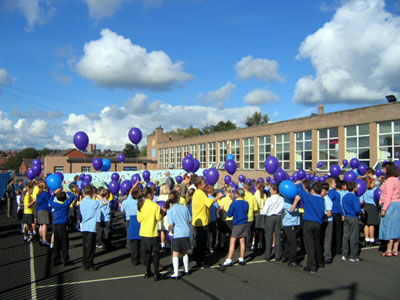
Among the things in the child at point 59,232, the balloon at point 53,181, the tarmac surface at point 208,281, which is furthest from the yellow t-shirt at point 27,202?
the child at point 59,232

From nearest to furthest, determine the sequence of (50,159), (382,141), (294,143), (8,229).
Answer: (8,229) → (382,141) → (294,143) → (50,159)

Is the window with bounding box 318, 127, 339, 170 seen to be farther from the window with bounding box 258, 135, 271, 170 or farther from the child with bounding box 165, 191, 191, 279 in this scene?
the child with bounding box 165, 191, 191, 279

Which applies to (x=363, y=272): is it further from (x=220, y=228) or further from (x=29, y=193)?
(x=29, y=193)

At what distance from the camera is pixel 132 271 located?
7.00m

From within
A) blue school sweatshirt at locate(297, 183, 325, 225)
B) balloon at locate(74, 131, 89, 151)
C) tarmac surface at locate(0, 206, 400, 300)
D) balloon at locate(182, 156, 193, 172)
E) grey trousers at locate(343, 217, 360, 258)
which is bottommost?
tarmac surface at locate(0, 206, 400, 300)

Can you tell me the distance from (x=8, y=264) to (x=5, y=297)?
7.88 ft

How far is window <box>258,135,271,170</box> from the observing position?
31600mm

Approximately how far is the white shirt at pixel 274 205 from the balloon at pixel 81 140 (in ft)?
27.2

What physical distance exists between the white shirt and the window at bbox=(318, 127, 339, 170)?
1867 cm

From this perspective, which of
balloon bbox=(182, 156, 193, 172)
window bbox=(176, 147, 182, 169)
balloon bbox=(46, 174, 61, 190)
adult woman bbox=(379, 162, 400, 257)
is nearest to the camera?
adult woman bbox=(379, 162, 400, 257)

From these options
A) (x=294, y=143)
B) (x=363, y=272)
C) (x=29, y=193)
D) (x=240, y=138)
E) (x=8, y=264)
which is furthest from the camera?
(x=240, y=138)

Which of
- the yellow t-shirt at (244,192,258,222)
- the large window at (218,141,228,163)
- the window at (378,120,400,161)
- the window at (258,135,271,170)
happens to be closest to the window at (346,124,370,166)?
the window at (378,120,400,161)

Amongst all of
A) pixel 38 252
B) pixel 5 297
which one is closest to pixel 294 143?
pixel 38 252

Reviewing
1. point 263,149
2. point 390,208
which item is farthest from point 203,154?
point 390,208
